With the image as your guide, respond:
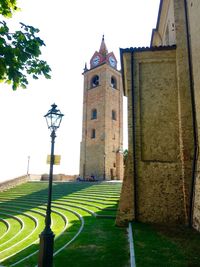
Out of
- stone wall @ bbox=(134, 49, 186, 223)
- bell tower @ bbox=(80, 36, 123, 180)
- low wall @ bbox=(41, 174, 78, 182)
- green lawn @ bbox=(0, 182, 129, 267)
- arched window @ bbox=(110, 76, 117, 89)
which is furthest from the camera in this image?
arched window @ bbox=(110, 76, 117, 89)

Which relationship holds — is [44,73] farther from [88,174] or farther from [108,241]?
[88,174]

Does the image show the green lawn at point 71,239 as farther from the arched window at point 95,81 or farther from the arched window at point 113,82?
the arched window at point 113,82

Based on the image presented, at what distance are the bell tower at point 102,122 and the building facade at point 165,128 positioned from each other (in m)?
24.0

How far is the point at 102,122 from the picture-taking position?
121 feet

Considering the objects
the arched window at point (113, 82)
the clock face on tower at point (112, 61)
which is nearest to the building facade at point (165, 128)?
the arched window at point (113, 82)

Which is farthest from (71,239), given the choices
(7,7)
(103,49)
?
(103,49)

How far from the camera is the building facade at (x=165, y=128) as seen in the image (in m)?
10.4

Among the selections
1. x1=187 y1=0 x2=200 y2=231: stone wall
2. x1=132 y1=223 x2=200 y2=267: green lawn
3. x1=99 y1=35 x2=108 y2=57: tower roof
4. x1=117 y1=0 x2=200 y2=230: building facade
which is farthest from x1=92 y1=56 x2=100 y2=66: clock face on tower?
x1=132 y1=223 x2=200 y2=267: green lawn

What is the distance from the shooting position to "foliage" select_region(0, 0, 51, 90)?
4.17 meters

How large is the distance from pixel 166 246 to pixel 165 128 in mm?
5921

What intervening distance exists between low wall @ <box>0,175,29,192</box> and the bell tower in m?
Result: 8.62

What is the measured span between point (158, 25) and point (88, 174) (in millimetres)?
24756

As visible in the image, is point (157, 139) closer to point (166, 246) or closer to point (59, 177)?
point (166, 246)

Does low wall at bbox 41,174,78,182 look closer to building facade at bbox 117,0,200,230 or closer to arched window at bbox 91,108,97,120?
arched window at bbox 91,108,97,120
